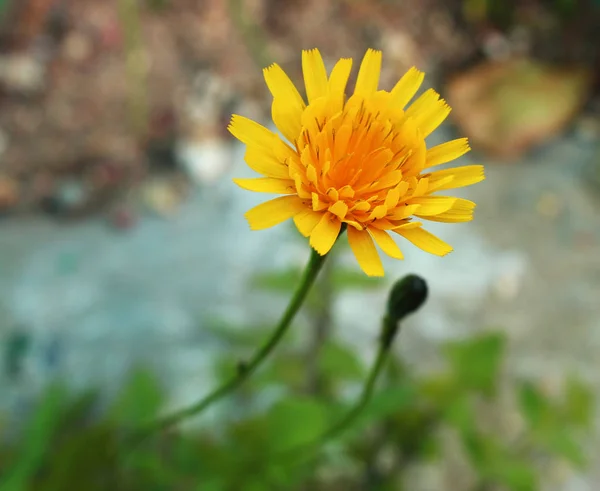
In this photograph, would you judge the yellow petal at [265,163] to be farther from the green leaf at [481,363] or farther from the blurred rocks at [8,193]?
the blurred rocks at [8,193]

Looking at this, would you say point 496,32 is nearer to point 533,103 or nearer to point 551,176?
point 533,103

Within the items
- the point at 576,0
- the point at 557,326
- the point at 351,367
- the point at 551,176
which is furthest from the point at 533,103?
the point at 351,367

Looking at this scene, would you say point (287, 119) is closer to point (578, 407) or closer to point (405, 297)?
point (405, 297)

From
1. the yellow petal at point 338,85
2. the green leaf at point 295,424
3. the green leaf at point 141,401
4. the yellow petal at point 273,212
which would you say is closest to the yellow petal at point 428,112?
the yellow petal at point 338,85

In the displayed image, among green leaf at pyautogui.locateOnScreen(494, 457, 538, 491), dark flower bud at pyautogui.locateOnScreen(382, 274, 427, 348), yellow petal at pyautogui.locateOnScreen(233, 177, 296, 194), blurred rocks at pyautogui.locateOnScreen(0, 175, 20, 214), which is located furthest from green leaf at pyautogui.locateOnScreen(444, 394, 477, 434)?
blurred rocks at pyautogui.locateOnScreen(0, 175, 20, 214)

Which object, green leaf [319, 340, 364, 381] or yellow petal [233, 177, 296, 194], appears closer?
yellow petal [233, 177, 296, 194]

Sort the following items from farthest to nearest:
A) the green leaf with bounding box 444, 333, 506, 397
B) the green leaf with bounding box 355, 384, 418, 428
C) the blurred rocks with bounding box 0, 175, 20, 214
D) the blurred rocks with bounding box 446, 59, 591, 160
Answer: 1. the blurred rocks with bounding box 446, 59, 591, 160
2. the blurred rocks with bounding box 0, 175, 20, 214
3. the green leaf with bounding box 444, 333, 506, 397
4. the green leaf with bounding box 355, 384, 418, 428

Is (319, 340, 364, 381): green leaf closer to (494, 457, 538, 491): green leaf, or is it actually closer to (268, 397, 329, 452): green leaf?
(268, 397, 329, 452): green leaf
